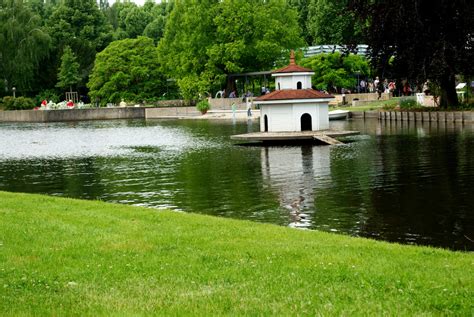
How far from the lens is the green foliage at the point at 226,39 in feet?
289

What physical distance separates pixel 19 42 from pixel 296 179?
8846 cm

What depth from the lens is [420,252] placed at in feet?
41.3

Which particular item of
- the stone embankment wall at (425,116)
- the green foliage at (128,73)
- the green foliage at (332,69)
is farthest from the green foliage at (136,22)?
the stone embankment wall at (425,116)

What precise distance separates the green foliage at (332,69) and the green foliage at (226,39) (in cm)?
472

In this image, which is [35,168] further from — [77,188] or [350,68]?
[350,68]

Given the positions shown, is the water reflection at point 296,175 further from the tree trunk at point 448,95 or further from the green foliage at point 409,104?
the green foliage at point 409,104

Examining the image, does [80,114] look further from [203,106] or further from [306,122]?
[306,122]

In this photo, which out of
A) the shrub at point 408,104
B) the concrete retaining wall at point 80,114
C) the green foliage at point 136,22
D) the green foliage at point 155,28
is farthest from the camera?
the green foliage at point 136,22

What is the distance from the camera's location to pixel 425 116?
5709 centimetres

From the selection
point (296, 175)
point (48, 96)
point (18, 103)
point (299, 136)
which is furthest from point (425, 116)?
point (48, 96)

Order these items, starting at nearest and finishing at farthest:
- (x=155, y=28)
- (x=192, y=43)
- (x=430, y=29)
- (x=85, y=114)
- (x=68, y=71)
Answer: (x=430, y=29), (x=192, y=43), (x=85, y=114), (x=68, y=71), (x=155, y=28)

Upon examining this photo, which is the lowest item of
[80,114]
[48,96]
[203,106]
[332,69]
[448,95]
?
[448,95]

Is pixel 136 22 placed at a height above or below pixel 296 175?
above

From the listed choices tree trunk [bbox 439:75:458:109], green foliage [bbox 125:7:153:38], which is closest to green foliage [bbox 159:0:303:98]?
tree trunk [bbox 439:75:458:109]
